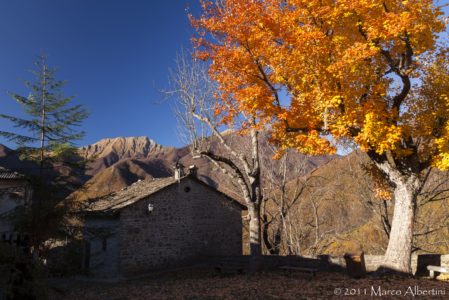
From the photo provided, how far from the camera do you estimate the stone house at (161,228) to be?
1764cm

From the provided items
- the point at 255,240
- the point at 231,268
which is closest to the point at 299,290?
the point at 255,240

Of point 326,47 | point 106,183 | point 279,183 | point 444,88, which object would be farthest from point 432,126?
point 106,183

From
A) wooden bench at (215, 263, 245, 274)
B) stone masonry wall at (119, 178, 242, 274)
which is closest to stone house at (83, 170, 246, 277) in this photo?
stone masonry wall at (119, 178, 242, 274)

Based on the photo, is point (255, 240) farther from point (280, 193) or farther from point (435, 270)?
point (280, 193)

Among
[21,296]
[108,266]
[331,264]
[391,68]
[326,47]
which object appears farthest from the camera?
[108,266]

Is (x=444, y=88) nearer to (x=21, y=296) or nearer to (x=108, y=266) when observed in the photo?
(x=21, y=296)

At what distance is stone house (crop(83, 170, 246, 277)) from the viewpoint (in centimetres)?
1764

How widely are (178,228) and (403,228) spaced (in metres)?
12.0

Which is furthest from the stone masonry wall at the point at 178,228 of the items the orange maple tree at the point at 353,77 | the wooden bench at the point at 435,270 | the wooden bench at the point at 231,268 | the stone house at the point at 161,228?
the wooden bench at the point at 435,270

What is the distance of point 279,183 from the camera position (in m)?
20.8

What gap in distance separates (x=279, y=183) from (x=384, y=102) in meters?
9.68

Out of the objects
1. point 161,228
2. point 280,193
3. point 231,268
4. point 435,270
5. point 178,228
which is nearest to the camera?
point 435,270

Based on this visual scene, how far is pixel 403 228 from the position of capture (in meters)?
11.9

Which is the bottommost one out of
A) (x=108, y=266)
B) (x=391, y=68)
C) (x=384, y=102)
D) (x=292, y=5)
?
(x=108, y=266)
